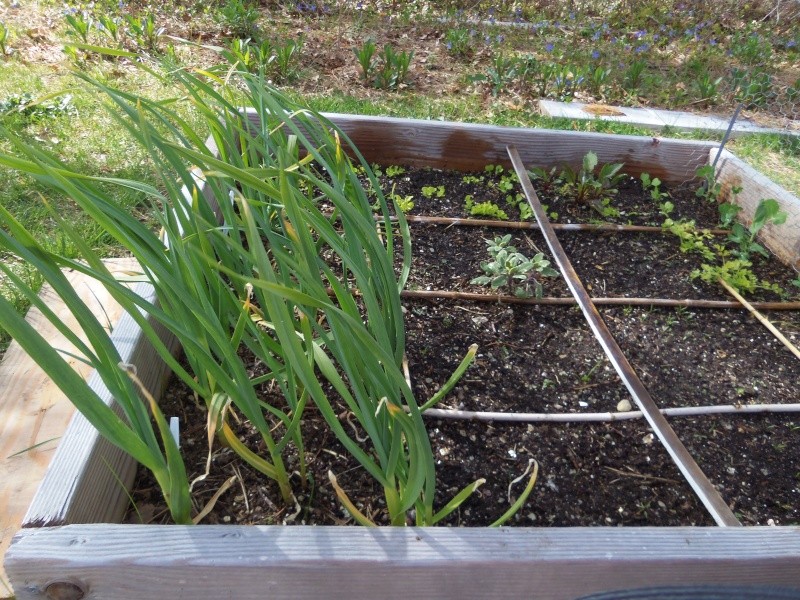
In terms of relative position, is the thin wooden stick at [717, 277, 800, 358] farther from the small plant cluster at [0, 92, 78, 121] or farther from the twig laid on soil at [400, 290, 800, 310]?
the small plant cluster at [0, 92, 78, 121]

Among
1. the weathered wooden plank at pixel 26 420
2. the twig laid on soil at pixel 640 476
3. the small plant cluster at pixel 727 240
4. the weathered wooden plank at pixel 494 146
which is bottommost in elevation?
the weathered wooden plank at pixel 26 420

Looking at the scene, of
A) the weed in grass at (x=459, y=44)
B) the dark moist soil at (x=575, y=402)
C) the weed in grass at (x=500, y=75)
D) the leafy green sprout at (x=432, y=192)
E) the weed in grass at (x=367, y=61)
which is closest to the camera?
the dark moist soil at (x=575, y=402)

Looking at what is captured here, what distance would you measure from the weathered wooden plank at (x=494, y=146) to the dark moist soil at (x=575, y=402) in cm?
40

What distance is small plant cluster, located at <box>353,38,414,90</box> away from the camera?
10.9ft

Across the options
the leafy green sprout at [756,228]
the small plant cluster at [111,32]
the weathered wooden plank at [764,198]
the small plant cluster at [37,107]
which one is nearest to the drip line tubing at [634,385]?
the leafy green sprout at [756,228]

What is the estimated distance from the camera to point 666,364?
1517 mm

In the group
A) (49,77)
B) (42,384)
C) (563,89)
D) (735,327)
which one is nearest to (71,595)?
(42,384)

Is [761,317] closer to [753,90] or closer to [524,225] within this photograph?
[524,225]

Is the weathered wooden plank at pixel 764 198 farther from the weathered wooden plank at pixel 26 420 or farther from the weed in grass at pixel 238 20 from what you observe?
the weed in grass at pixel 238 20

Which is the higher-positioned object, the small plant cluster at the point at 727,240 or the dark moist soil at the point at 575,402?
the small plant cluster at the point at 727,240

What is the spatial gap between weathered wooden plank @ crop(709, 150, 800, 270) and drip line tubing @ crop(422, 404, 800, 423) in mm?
737

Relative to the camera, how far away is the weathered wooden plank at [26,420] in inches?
47.0

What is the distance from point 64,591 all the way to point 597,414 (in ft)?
3.47

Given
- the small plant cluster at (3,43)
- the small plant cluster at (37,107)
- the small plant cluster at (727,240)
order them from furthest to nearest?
1. the small plant cluster at (3,43)
2. the small plant cluster at (37,107)
3. the small plant cluster at (727,240)
